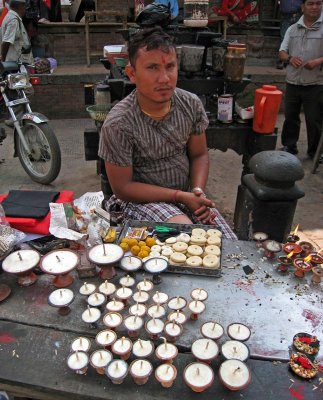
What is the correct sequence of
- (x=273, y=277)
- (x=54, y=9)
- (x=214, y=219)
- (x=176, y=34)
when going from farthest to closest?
(x=54, y=9)
(x=176, y=34)
(x=214, y=219)
(x=273, y=277)

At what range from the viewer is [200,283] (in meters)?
1.46

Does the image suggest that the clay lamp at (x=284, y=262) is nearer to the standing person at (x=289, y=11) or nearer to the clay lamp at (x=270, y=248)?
the clay lamp at (x=270, y=248)

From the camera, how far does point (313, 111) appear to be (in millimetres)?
4660

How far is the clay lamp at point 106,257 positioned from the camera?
1405 mm

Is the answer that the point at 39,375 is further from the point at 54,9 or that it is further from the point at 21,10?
the point at 54,9

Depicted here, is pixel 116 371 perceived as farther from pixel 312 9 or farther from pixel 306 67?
pixel 312 9

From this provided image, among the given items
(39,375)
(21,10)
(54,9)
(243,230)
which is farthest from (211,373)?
(54,9)

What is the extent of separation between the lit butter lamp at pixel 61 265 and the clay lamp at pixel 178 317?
411mm

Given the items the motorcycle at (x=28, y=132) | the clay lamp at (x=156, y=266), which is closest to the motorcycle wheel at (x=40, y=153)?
the motorcycle at (x=28, y=132)

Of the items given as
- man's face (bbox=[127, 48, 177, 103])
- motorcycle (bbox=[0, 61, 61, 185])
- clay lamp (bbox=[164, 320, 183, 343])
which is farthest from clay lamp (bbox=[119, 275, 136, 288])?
motorcycle (bbox=[0, 61, 61, 185])

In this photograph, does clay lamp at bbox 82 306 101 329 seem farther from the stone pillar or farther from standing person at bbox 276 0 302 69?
standing person at bbox 276 0 302 69

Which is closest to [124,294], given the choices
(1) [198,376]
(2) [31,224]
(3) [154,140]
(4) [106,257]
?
(4) [106,257]

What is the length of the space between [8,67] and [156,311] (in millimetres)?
3621

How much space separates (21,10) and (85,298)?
5.48 metres
